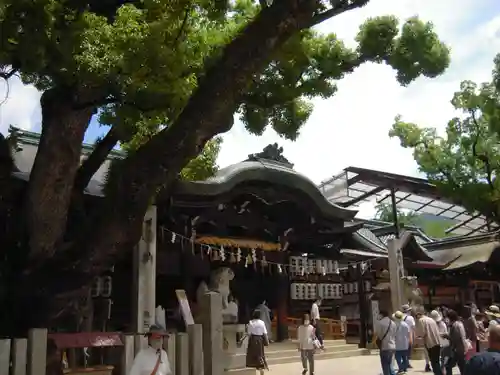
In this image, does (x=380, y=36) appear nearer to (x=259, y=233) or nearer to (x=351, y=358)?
(x=259, y=233)

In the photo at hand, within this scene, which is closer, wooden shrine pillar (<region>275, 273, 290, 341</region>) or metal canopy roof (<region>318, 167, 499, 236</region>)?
wooden shrine pillar (<region>275, 273, 290, 341</region>)

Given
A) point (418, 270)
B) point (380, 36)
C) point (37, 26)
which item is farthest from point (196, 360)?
point (418, 270)

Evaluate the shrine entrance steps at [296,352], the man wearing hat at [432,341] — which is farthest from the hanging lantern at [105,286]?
the man wearing hat at [432,341]

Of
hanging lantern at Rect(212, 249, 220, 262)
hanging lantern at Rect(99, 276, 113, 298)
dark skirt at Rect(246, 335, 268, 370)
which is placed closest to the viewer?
dark skirt at Rect(246, 335, 268, 370)

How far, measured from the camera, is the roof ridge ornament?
51.5 feet

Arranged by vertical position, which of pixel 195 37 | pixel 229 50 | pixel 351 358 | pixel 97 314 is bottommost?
pixel 351 358

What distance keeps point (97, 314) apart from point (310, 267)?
23.9 ft

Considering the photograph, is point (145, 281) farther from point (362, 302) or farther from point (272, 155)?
point (362, 302)

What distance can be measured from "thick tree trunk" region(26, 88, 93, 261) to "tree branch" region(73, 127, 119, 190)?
1050 millimetres

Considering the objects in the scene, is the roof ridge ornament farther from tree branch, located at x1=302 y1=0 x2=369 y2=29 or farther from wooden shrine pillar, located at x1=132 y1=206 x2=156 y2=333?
tree branch, located at x1=302 y1=0 x2=369 y2=29

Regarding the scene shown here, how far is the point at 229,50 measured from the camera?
6992mm

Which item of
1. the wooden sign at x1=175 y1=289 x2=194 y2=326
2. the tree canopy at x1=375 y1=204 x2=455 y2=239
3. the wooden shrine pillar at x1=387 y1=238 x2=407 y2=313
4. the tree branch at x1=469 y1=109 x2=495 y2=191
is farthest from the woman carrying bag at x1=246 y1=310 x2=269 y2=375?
the tree canopy at x1=375 y1=204 x2=455 y2=239

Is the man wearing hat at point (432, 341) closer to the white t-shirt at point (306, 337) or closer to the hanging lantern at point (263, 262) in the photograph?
the white t-shirt at point (306, 337)

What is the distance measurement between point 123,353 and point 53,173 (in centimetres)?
282
